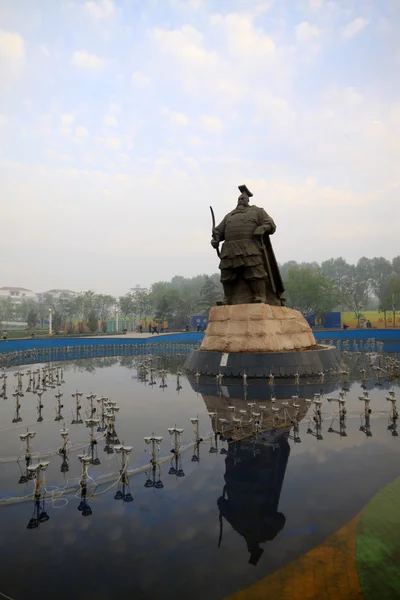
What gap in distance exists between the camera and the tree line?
6656 cm

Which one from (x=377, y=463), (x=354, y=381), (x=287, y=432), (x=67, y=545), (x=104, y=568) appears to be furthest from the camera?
(x=354, y=381)

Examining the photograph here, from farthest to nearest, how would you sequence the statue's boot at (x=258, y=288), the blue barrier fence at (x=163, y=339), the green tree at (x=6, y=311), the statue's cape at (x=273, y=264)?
the green tree at (x=6, y=311), the blue barrier fence at (x=163, y=339), the statue's cape at (x=273, y=264), the statue's boot at (x=258, y=288)

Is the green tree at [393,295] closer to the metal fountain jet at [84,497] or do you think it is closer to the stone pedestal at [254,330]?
the stone pedestal at [254,330]

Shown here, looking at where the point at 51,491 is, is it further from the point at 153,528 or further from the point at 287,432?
the point at 287,432

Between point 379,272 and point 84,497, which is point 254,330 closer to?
point 84,497

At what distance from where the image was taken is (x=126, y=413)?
12.7m

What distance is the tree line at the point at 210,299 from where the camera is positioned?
6656 centimetres

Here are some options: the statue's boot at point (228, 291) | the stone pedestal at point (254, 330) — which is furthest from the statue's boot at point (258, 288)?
the statue's boot at point (228, 291)

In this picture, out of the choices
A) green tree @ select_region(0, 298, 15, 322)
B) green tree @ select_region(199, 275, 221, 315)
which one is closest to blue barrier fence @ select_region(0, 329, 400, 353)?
green tree @ select_region(199, 275, 221, 315)

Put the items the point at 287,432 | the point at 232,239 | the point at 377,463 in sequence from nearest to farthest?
1. the point at 377,463
2. the point at 287,432
3. the point at 232,239

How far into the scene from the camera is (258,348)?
62.3 feet

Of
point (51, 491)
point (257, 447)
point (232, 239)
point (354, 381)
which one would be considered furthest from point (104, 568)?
point (232, 239)

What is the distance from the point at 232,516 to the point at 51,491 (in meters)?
3.28

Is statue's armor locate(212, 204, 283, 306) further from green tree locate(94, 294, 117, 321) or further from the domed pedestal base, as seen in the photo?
green tree locate(94, 294, 117, 321)
